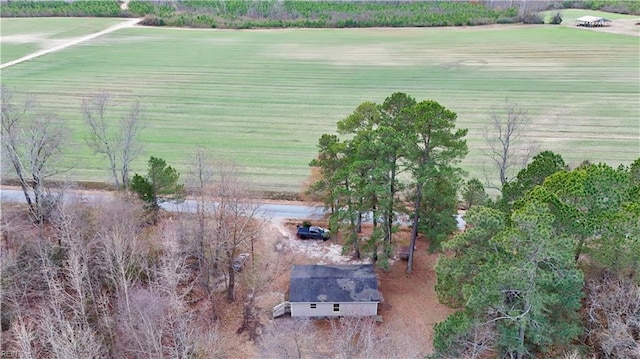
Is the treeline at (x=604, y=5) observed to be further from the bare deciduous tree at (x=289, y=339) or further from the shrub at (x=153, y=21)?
the bare deciduous tree at (x=289, y=339)

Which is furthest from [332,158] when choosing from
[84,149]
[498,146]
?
[84,149]

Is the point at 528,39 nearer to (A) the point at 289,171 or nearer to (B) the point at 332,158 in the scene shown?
(A) the point at 289,171

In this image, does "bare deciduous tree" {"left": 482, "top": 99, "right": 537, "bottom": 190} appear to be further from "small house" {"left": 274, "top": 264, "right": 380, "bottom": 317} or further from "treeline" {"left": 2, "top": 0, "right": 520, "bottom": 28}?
"treeline" {"left": 2, "top": 0, "right": 520, "bottom": 28}

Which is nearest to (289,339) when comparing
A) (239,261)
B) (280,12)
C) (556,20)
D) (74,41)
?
(239,261)

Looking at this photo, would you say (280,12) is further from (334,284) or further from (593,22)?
(334,284)

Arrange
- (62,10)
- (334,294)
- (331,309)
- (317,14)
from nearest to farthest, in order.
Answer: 1. (334,294)
2. (331,309)
3. (62,10)
4. (317,14)
